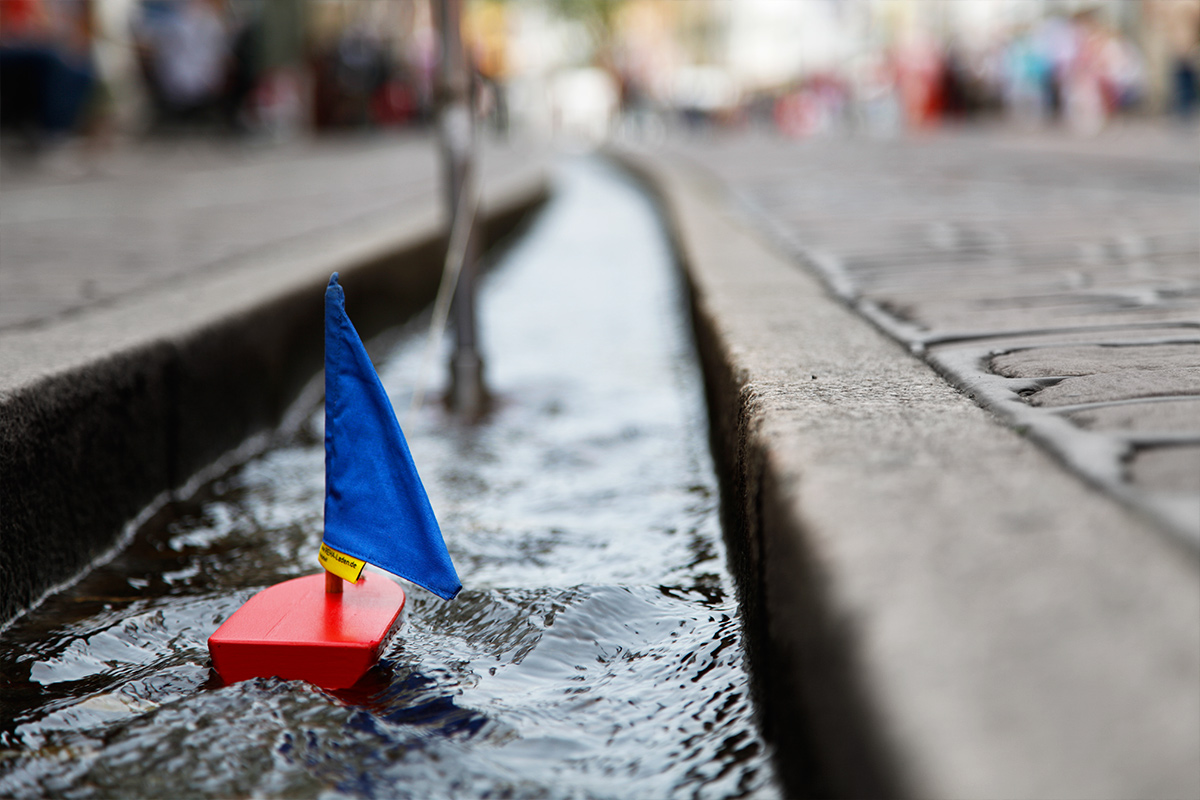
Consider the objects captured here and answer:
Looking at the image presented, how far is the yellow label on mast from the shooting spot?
142 centimetres

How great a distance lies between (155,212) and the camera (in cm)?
589

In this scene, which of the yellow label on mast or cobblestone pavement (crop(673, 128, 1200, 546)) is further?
the yellow label on mast

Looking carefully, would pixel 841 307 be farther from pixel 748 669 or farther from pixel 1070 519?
pixel 1070 519

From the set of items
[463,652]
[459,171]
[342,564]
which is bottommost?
[463,652]

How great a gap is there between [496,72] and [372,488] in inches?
608

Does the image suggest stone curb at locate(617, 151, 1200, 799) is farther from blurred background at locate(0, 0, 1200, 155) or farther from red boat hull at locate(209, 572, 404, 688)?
blurred background at locate(0, 0, 1200, 155)

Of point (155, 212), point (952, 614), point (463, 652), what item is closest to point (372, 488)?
point (463, 652)

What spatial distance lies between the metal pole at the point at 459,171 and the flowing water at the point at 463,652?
0.54ft

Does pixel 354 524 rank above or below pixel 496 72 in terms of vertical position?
below

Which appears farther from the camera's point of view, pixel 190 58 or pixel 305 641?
pixel 190 58

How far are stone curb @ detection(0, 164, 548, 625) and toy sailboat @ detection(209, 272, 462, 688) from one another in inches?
20.8

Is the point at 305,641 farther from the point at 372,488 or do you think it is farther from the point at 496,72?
the point at 496,72

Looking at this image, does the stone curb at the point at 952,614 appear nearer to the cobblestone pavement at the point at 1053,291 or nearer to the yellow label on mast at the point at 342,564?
the cobblestone pavement at the point at 1053,291

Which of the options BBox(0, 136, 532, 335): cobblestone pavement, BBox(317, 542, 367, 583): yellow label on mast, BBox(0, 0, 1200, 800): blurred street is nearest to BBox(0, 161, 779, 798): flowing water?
BBox(0, 0, 1200, 800): blurred street
